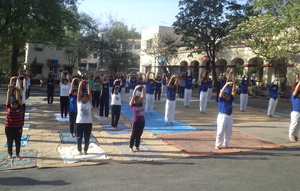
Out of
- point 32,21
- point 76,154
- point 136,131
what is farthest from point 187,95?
point 76,154

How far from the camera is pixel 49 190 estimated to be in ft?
16.0

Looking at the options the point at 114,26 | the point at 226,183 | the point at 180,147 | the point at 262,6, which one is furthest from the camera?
the point at 114,26

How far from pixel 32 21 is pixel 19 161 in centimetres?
1104

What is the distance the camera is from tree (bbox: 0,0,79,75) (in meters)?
14.4

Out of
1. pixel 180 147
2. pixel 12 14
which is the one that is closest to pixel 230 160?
pixel 180 147

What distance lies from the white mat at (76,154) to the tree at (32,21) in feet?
31.8

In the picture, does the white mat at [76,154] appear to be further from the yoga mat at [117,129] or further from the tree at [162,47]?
the tree at [162,47]

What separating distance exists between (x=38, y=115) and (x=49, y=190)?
7.79 m

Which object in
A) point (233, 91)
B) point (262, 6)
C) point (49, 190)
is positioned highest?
point (262, 6)

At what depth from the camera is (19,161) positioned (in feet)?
20.7

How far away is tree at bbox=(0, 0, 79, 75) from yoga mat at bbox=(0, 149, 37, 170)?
9.66 m

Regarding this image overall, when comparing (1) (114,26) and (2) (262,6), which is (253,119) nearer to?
(2) (262,6)

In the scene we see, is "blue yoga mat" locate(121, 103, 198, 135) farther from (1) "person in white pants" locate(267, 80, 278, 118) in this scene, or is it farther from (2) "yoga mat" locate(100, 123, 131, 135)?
(1) "person in white pants" locate(267, 80, 278, 118)

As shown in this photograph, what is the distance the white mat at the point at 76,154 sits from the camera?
656 cm
